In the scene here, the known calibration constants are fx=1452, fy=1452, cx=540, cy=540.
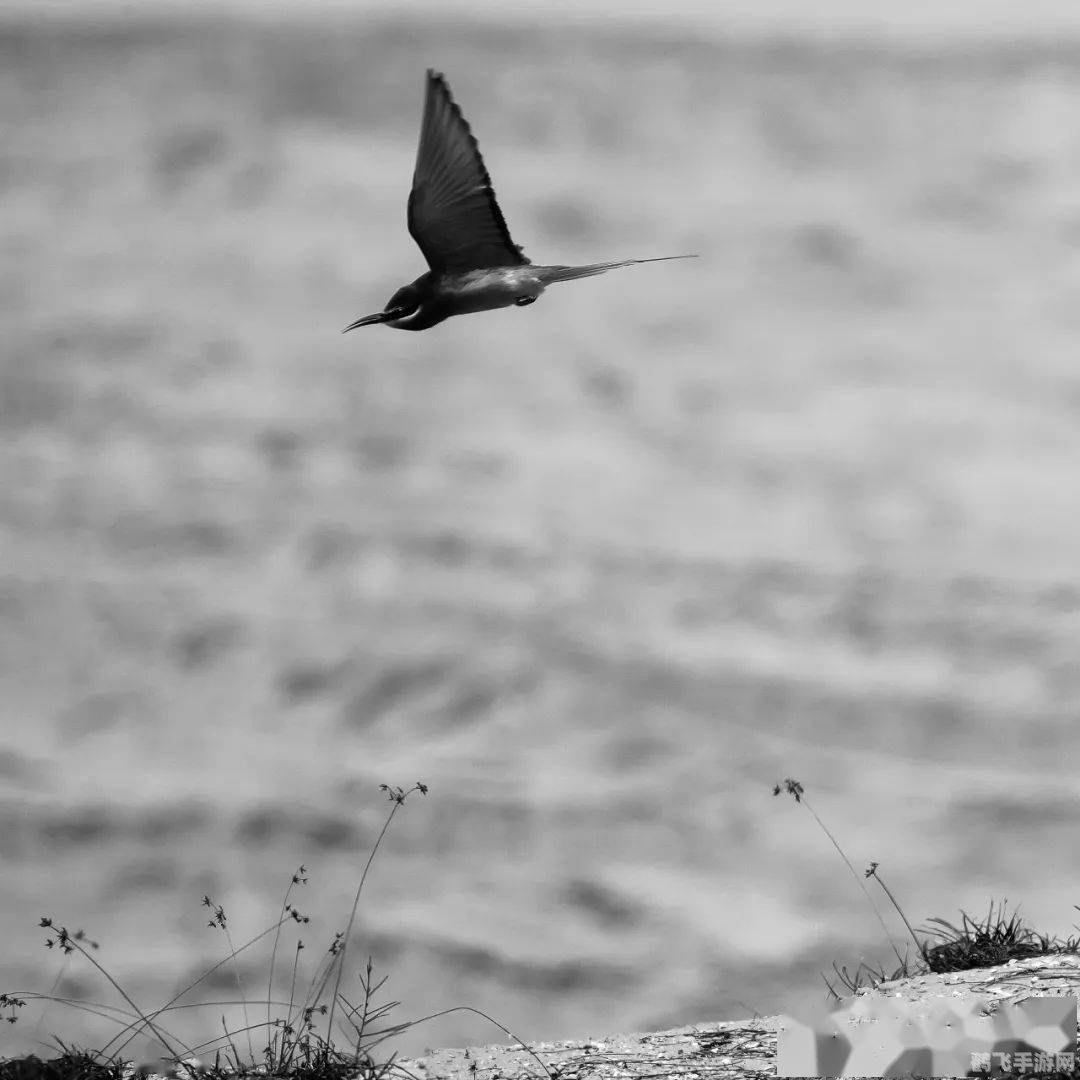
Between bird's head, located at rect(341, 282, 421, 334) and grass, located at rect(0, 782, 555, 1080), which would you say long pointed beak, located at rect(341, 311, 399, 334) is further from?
grass, located at rect(0, 782, 555, 1080)

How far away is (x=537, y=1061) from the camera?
3.99 m

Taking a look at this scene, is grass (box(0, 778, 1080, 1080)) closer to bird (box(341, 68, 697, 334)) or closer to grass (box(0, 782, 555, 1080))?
grass (box(0, 782, 555, 1080))

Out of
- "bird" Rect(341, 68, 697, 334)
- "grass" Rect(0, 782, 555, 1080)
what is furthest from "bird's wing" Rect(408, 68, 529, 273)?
"grass" Rect(0, 782, 555, 1080)

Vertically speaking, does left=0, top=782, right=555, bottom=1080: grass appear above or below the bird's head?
below

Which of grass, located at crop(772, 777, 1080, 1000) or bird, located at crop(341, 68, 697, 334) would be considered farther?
grass, located at crop(772, 777, 1080, 1000)

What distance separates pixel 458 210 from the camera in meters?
2.93

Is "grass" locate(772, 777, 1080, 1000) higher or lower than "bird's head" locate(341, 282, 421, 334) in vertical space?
lower

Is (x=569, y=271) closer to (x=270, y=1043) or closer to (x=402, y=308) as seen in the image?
(x=402, y=308)

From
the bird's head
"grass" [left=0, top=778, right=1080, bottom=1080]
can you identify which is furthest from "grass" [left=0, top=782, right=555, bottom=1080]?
the bird's head

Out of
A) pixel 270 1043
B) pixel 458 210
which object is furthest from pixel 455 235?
pixel 270 1043

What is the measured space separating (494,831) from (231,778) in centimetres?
332

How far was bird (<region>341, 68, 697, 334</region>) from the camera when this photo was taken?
2.82 metres

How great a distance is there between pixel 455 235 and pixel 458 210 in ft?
0.17

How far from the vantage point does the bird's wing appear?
2.91 m
